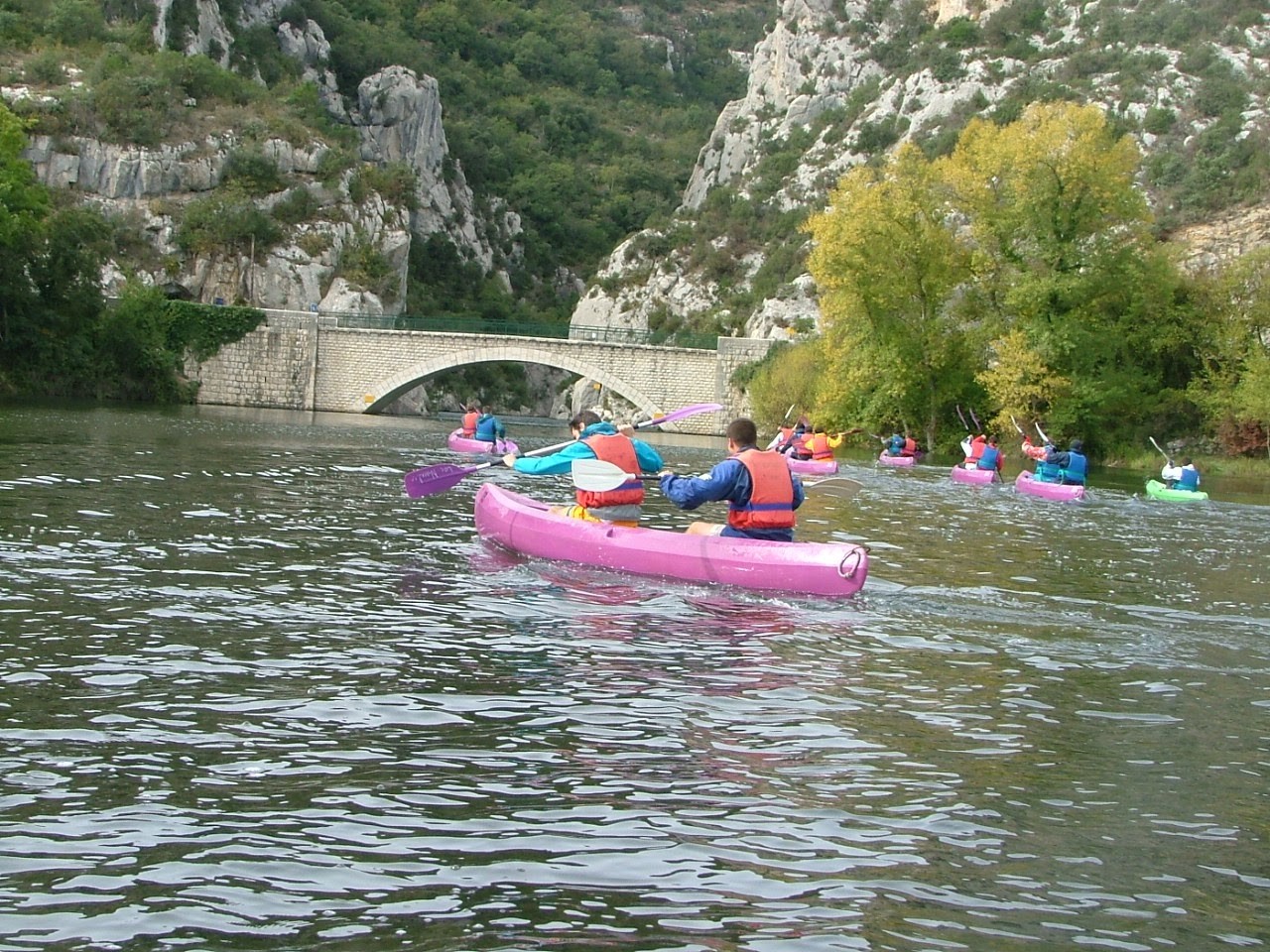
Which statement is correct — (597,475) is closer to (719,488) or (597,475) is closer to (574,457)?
(574,457)

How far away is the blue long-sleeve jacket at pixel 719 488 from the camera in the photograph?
1157cm

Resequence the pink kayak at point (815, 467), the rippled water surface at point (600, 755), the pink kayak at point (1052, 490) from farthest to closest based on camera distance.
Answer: the pink kayak at point (815, 467), the pink kayak at point (1052, 490), the rippled water surface at point (600, 755)

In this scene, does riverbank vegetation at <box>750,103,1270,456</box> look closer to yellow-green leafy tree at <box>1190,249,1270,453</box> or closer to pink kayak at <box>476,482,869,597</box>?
yellow-green leafy tree at <box>1190,249,1270,453</box>

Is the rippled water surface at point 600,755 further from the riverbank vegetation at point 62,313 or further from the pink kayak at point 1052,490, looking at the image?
the riverbank vegetation at point 62,313

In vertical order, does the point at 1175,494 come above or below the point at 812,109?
below

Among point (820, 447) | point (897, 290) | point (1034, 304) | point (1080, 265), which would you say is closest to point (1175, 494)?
point (820, 447)

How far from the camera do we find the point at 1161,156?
5594cm

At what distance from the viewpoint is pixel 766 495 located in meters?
11.9

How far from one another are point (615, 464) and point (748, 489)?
1.50m

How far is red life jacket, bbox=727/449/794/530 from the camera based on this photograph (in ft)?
38.7

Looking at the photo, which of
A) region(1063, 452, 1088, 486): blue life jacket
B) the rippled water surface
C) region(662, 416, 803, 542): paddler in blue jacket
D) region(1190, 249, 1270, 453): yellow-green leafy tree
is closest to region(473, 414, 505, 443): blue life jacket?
region(1063, 452, 1088, 486): blue life jacket

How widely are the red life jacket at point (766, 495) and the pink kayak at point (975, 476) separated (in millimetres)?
16397

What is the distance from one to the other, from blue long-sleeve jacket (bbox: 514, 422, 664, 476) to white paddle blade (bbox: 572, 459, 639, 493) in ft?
0.68

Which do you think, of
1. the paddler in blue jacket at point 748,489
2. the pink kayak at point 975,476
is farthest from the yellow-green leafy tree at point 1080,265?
the paddler in blue jacket at point 748,489
